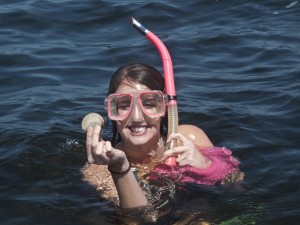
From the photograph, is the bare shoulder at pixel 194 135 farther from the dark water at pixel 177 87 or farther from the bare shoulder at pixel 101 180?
the bare shoulder at pixel 101 180

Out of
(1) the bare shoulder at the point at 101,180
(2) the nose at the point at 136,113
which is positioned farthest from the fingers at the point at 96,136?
(1) the bare shoulder at the point at 101,180

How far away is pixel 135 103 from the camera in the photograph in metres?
4.50

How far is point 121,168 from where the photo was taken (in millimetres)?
3814

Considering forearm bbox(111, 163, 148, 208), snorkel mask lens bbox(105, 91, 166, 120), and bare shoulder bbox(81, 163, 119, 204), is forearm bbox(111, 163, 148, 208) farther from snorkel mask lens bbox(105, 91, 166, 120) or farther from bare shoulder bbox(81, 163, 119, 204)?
snorkel mask lens bbox(105, 91, 166, 120)

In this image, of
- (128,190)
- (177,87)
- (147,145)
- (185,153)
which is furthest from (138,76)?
(177,87)

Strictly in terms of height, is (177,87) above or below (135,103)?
below

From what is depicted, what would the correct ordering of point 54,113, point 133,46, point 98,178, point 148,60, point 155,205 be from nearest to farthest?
point 155,205 < point 98,178 < point 54,113 < point 148,60 < point 133,46

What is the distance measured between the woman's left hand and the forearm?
0.39m

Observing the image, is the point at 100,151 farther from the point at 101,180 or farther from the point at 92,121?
the point at 101,180

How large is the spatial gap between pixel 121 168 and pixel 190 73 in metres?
4.07

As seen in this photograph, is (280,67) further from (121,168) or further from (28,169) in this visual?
(121,168)

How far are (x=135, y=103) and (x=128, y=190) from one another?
748mm

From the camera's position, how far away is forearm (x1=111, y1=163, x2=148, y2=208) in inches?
153

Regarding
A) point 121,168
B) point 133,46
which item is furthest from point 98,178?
point 133,46
